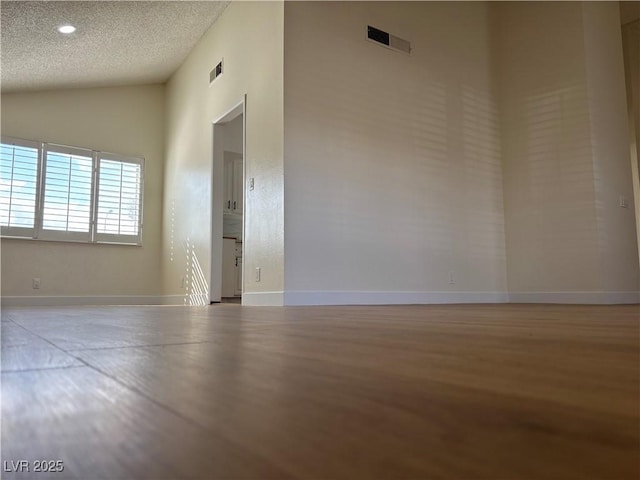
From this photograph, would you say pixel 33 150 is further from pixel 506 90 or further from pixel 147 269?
pixel 506 90

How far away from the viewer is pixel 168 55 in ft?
18.4

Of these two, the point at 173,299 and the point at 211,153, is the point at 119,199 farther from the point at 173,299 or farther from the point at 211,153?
the point at 211,153

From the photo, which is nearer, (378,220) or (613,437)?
(613,437)

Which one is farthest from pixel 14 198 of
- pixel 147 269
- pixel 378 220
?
pixel 378 220

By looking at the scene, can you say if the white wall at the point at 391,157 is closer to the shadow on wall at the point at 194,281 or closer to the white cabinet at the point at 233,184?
the shadow on wall at the point at 194,281

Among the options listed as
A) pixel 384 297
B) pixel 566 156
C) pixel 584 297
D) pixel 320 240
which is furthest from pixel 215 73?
pixel 584 297

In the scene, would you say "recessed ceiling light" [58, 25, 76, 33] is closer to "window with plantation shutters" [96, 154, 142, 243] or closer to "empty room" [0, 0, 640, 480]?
"empty room" [0, 0, 640, 480]

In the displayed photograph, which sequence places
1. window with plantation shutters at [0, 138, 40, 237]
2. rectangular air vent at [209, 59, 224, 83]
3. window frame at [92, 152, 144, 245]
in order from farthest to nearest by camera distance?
window frame at [92, 152, 144, 245] < window with plantation shutters at [0, 138, 40, 237] < rectangular air vent at [209, 59, 224, 83]

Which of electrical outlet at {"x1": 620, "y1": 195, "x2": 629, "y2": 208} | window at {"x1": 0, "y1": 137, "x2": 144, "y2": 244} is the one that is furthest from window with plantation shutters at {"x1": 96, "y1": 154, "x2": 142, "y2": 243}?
electrical outlet at {"x1": 620, "y1": 195, "x2": 629, "y2": 208}

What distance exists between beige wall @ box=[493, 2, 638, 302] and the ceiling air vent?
129 cm

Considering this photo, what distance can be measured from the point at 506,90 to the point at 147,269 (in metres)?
4.70

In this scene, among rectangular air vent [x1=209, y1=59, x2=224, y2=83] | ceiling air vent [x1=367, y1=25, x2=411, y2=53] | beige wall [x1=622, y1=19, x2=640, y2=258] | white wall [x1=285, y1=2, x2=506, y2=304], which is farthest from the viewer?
beige wall [x1=622, y1=19, x2=640, y2=258]

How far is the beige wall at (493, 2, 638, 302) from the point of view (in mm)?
4129

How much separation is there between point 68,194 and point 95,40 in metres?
1.92
